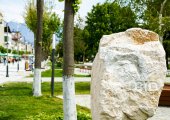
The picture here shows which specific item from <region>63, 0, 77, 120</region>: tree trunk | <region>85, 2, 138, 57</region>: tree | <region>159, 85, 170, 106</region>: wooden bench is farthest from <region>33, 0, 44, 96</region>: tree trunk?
<region>85, 2, 138, 57</region>: tree

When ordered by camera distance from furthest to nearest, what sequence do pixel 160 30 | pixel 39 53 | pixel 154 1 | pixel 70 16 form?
pixel 154 1 → pixel 160 30 → pixel 39 53 → pixel 70 16

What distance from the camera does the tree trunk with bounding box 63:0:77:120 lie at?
9.85m

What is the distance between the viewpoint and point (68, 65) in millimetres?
9953

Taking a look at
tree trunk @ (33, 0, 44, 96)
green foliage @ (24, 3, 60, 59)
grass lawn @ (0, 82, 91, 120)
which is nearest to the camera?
grass lawn @ (0, 82, 91, 120)

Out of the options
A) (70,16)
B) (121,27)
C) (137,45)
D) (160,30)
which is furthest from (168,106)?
(121,27)

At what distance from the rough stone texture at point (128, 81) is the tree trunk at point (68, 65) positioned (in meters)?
1.83

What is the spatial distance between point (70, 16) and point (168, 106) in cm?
886

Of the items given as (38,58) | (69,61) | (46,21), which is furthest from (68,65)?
(46,21)

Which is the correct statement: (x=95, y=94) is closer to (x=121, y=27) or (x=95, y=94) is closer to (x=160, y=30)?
(x=160, y=30)

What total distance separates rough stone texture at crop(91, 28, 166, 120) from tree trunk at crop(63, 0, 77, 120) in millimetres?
1834

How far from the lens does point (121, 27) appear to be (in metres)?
29.9

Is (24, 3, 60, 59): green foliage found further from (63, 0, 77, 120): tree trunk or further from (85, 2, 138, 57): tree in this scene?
(63, 0, 77, 120): tree trunk

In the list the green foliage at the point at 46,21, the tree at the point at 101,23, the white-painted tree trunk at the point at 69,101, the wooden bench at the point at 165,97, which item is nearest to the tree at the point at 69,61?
the white-painted tree trunk at the point at 69,101

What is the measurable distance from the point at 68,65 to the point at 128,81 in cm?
243
